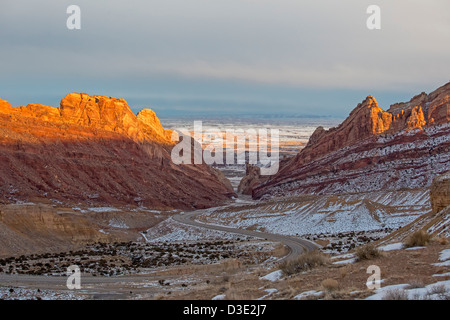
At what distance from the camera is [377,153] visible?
289 feet

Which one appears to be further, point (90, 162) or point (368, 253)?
point (90, 162)

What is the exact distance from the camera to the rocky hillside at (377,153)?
265 feet

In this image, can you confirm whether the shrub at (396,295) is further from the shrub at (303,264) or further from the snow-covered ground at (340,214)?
the snow-covered ground at (340,214)

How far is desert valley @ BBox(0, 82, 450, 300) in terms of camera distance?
51.6 feet

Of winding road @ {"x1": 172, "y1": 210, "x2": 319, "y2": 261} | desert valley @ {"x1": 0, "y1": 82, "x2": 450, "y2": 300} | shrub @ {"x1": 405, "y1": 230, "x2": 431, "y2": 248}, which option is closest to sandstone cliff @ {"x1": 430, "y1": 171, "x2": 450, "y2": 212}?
desert valley @ {"x1": 0, "y1": 82, "x2": 450, "y2": 300}

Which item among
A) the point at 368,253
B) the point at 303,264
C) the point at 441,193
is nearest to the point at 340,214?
the point at 441,193

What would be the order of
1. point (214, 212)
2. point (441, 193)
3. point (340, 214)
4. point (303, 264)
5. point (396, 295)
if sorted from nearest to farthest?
point (396, 295), point (303, 264), point (441, 193), point (340, 214), point (214, 212)

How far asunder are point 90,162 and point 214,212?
2681cm

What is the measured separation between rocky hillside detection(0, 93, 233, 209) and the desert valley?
0.31m

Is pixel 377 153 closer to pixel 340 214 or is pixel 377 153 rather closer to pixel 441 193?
pixel 340 214

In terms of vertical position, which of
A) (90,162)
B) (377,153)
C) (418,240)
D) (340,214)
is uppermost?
(377,153)
